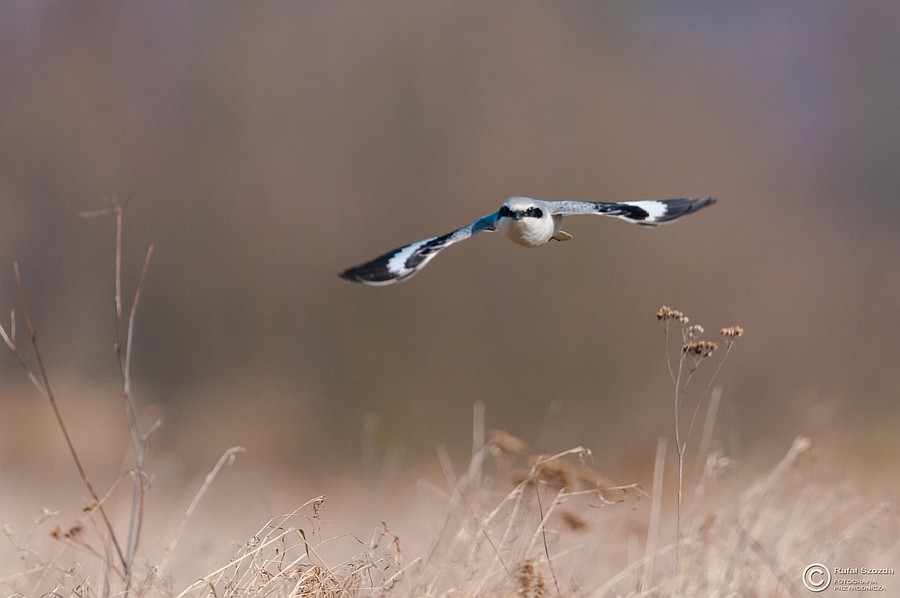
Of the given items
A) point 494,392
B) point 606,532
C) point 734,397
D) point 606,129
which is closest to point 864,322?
point 734,397

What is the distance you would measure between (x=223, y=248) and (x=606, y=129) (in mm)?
5466

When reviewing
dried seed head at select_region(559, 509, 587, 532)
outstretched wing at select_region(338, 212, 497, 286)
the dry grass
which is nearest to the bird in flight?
outstretched wing at select_region(338, 212, 497, 286)

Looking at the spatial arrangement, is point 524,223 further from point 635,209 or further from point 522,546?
point 522,546

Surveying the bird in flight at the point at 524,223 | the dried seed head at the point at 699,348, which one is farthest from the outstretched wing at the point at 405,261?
the dried seed head at the point at 699,348

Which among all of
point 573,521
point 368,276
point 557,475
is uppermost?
point 368,276

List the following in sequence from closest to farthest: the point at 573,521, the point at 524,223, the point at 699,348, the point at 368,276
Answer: the point at 699,348 → the point at 524,223 → the point at 573,521 → the point at 368,276

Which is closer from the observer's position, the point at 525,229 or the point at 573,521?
the point at 525,229

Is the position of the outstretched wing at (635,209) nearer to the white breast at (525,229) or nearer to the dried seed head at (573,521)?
the white breast at (525,229)

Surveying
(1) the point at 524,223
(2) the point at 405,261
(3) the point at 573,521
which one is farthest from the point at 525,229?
(3) the point at 573,521

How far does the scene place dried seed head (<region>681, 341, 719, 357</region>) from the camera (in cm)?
291

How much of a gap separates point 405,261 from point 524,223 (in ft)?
1.82

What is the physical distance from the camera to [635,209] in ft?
12.1

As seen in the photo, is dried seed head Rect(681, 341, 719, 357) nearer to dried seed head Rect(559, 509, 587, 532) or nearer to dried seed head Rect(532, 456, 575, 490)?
dried seed head Rect(532, 456, 575, 490)

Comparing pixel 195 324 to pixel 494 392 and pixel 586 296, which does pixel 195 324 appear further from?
pixel 586 296
